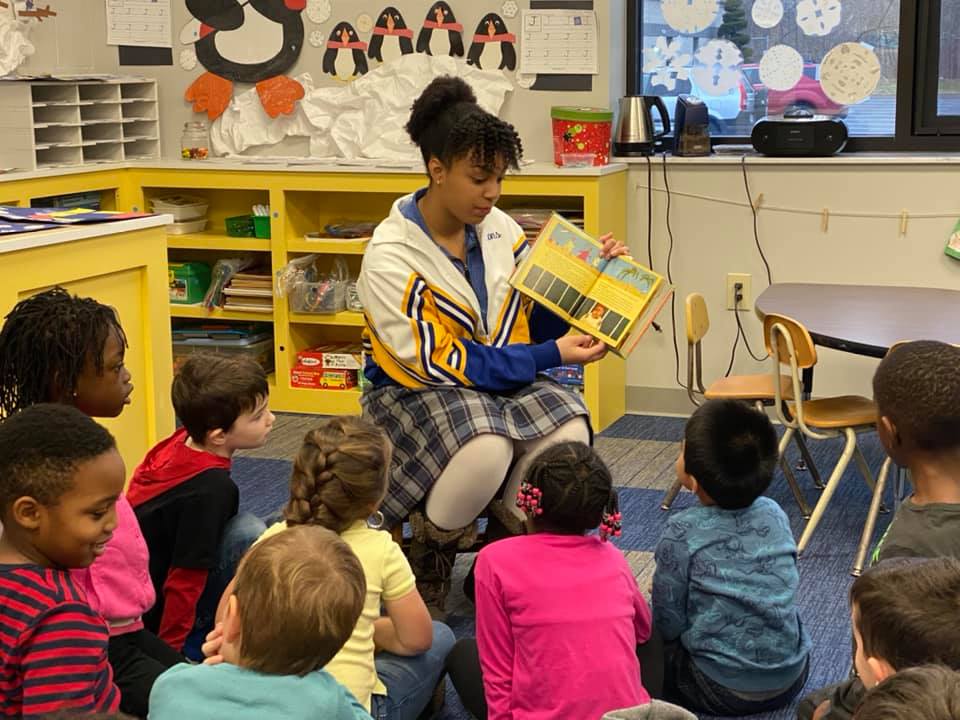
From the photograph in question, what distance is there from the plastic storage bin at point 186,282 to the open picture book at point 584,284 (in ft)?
8.36

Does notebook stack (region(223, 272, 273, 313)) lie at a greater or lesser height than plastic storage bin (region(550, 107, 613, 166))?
lesser

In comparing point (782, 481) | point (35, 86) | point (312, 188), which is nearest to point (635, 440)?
point (782, 481)

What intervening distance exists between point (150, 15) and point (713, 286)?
2561 millimetres

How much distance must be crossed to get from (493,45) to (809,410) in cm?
209

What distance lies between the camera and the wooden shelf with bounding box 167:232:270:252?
5094mm

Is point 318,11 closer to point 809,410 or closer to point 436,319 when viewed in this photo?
point 436,319

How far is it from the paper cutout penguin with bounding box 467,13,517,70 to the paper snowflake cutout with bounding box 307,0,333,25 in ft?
2.04

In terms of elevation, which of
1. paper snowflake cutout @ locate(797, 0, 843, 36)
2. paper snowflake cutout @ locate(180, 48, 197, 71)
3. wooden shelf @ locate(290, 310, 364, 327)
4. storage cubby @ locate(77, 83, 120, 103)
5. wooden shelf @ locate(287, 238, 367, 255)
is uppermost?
paper snowflake cutout @ locate(797, 0, 843, 36)

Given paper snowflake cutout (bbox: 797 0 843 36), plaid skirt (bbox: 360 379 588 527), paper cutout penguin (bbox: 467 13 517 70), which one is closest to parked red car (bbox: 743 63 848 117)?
paper snowflake cutout (bbox: 797 0 843 36)

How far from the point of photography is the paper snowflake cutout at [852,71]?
15.6 feet

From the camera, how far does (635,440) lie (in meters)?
4.64

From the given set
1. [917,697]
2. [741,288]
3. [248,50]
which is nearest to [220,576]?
[917,697]

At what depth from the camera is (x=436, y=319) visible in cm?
297

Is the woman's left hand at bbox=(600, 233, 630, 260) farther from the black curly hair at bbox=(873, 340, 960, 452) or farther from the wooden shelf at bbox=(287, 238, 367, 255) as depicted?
the wooden shelf at bbox=(287, 238, 367, 255)
